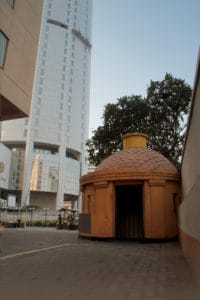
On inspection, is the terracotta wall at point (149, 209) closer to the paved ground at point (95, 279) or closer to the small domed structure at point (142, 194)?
the small domed structure at point (142, 194)

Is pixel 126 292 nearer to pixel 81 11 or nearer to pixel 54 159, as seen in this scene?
pixel 54 159

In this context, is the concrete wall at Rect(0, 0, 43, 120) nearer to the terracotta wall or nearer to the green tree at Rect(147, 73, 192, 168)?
the terracotta wall

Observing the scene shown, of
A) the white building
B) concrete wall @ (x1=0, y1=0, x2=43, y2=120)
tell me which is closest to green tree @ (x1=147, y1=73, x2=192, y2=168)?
concrete wall @ (x1=0, y1=0, x2=43, y2=120)

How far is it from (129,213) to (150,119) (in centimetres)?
1291

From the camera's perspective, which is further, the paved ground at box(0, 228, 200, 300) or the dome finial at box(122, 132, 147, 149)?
the dome finial at box(122, 132, 147, 149)

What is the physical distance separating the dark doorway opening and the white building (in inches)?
2414

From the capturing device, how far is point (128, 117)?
2981 centimetres

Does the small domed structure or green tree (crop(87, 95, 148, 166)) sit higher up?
green tree (crop(87, 95, 148, 166))

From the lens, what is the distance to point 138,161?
17.8 metres

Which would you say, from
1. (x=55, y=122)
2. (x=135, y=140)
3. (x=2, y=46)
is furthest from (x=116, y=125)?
(x=55, y=122)

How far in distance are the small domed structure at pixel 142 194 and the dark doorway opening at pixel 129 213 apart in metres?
0.07

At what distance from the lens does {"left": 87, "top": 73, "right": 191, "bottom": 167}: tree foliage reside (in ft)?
96.5

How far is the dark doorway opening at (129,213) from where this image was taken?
19.1 m

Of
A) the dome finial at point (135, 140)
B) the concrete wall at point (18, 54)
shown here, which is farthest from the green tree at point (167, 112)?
the concrete wall at point (18, 54)
